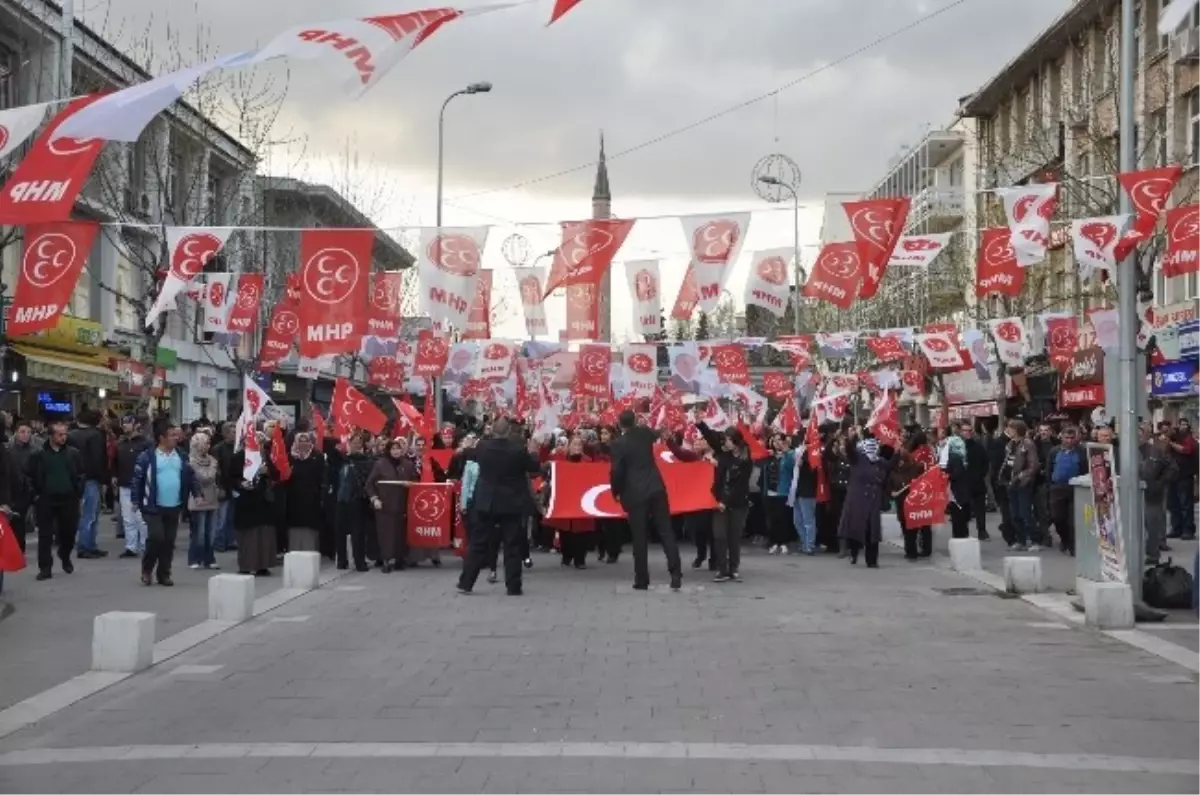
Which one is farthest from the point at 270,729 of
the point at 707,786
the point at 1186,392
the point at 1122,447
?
the point at 1186,392

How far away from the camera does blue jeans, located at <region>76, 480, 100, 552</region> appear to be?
18.7 m

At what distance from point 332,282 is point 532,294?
5269 mm

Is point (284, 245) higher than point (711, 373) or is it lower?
higher

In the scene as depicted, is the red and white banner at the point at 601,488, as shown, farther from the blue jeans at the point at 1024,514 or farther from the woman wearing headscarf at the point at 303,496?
the blue jeans at the point at 1024,514

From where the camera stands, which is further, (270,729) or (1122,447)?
(1122,447)

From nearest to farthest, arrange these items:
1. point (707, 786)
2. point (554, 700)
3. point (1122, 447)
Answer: point (707, 786)
point (554, 700)
point (1122, 447)

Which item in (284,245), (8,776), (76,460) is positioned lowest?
(8,776)

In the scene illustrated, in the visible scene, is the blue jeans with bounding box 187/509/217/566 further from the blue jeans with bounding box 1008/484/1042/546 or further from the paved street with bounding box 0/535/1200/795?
the blue jeans with bounding box 1008/484/1042/546

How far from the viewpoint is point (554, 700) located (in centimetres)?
888

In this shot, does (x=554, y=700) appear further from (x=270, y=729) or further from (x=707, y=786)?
(x=707, y=786)

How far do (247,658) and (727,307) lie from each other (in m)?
68.6

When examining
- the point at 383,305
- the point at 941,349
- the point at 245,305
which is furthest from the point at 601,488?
the point at 941,349

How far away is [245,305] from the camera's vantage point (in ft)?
76.2

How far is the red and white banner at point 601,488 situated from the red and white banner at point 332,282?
10.1 ft
